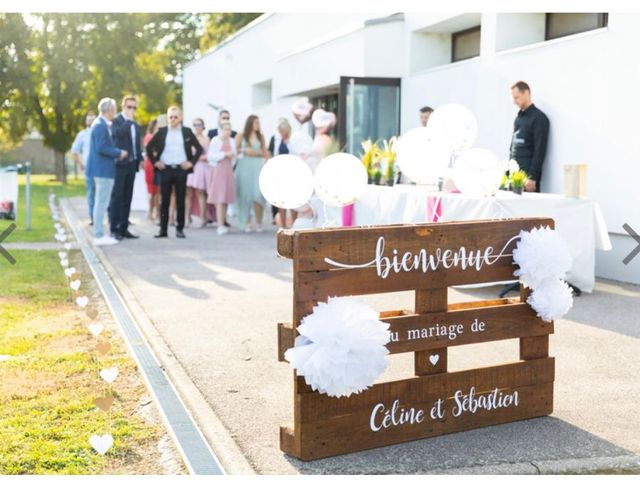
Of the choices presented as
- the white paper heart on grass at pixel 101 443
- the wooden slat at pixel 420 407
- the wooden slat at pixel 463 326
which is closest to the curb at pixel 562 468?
the wooden slat at pixel 420 407

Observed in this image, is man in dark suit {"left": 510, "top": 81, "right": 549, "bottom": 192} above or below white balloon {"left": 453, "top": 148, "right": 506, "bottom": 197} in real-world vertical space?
above

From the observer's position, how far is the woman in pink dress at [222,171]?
569 inches

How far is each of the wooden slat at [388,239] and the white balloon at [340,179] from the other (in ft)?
2.33

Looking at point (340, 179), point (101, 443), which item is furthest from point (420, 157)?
point (101, 443)

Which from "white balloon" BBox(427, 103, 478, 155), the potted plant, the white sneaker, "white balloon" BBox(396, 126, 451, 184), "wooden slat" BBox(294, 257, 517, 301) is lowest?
the white sneaker

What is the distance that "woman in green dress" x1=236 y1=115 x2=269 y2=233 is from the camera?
14273 millimetres

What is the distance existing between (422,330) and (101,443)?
1597mm

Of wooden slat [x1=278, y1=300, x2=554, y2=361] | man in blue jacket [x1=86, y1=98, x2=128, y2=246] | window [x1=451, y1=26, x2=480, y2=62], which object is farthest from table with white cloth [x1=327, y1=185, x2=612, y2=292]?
window [x1=451, y1=26, x2=480, y2=62]

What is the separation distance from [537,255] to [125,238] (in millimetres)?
9855

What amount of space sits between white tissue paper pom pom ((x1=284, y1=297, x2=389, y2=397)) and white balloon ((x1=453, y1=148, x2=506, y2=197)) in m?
4.70

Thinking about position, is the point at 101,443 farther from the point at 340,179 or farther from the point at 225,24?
the point at 225,24

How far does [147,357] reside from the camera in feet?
19.4

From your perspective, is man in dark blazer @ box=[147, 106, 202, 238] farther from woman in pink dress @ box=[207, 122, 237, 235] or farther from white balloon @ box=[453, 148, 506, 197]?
white balloon @ box=[453, 148, 506, 197]

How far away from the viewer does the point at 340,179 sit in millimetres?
4871
